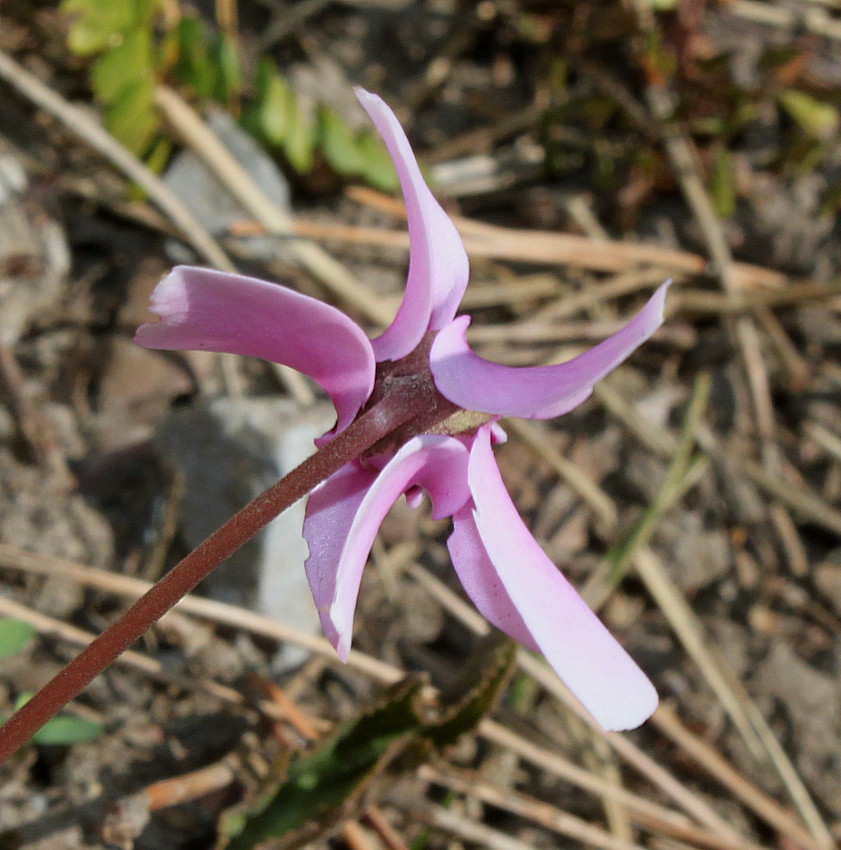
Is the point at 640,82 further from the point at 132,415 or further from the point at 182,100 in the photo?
the point at 132,415

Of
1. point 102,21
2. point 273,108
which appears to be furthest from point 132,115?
point 273,108

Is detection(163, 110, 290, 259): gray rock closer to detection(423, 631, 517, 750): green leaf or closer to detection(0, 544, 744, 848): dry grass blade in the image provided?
Result: detection(0, 544, 744, 848): dry grass blade

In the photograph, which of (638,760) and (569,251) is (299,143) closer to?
(569,251)

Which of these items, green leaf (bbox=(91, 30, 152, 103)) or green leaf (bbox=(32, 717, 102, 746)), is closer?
green leaf (bbox=(32, 717, 102, 746))

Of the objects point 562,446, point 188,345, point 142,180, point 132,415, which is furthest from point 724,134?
point 188,345

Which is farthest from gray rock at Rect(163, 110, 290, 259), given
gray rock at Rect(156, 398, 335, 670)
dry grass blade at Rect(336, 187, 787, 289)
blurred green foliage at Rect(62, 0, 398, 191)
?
gray rock at Rect(156, 398, 335, 670)

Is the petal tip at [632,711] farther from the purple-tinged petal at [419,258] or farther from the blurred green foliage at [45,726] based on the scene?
the blurred green foliage at [45,726]
